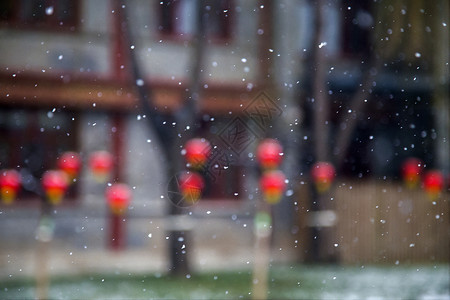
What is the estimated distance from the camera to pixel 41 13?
13.8 metres

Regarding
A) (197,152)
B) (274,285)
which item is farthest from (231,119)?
(274,285)

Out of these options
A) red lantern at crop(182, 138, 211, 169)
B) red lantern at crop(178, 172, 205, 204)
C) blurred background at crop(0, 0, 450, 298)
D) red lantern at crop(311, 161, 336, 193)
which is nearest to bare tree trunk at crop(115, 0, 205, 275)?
red lantern at crop(178, 172, 205, 204)

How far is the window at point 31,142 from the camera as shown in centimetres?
1359

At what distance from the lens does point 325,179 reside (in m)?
11.5

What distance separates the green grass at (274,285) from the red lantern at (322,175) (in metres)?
1.31

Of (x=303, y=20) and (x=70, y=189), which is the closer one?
(x=70, y=189)

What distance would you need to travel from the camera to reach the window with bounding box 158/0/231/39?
14469mm

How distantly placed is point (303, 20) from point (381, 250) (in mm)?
5128

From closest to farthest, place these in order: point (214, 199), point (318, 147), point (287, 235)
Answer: point (318, 147)
point (287, 235)
point (214, 199)

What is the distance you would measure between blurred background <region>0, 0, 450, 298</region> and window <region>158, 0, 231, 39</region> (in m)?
0.03

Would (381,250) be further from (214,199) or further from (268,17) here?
(268,17)

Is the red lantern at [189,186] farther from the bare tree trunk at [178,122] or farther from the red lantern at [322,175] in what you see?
the red lantern at [322,175]

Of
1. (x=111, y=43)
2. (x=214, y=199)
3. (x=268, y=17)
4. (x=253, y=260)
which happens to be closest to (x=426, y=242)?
(x=253, y=260)

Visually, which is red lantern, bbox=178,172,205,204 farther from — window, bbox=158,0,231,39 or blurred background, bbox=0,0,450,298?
window, bbox=158,0,231,39
